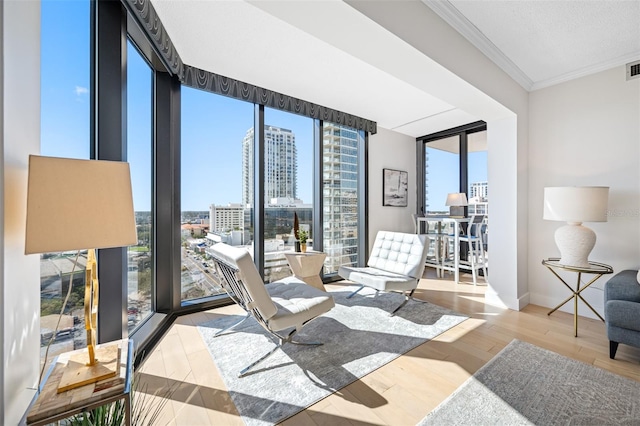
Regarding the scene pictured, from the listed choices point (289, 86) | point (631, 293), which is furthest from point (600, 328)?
point (289, 86)

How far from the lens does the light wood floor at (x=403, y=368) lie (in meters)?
1.50

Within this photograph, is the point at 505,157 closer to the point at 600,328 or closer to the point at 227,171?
the point at 600,328

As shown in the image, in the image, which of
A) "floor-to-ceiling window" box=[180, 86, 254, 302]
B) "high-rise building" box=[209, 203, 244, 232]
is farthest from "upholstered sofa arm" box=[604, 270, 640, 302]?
"high-rise building" box=[209, 203, 244, 232]

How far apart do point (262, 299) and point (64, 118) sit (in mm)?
1577

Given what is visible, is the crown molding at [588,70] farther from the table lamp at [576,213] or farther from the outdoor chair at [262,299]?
the outdoor chair at [262,299]

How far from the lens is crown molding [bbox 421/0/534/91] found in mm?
1997

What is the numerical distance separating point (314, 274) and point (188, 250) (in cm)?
150

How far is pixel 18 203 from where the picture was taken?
0.93 m

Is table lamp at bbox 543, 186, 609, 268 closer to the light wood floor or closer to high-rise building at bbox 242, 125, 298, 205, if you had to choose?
the light wood floor

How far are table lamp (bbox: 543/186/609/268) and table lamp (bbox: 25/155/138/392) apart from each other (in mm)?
3381

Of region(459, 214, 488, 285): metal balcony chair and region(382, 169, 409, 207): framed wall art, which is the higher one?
region(382, 169, 409, 207): framed wall art

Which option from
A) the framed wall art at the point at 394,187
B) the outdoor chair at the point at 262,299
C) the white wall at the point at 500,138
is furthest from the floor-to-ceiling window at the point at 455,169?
the outdoor chair at the point at 262,299

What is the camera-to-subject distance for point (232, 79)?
3008 mm

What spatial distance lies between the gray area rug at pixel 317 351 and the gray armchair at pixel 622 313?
1.09m
